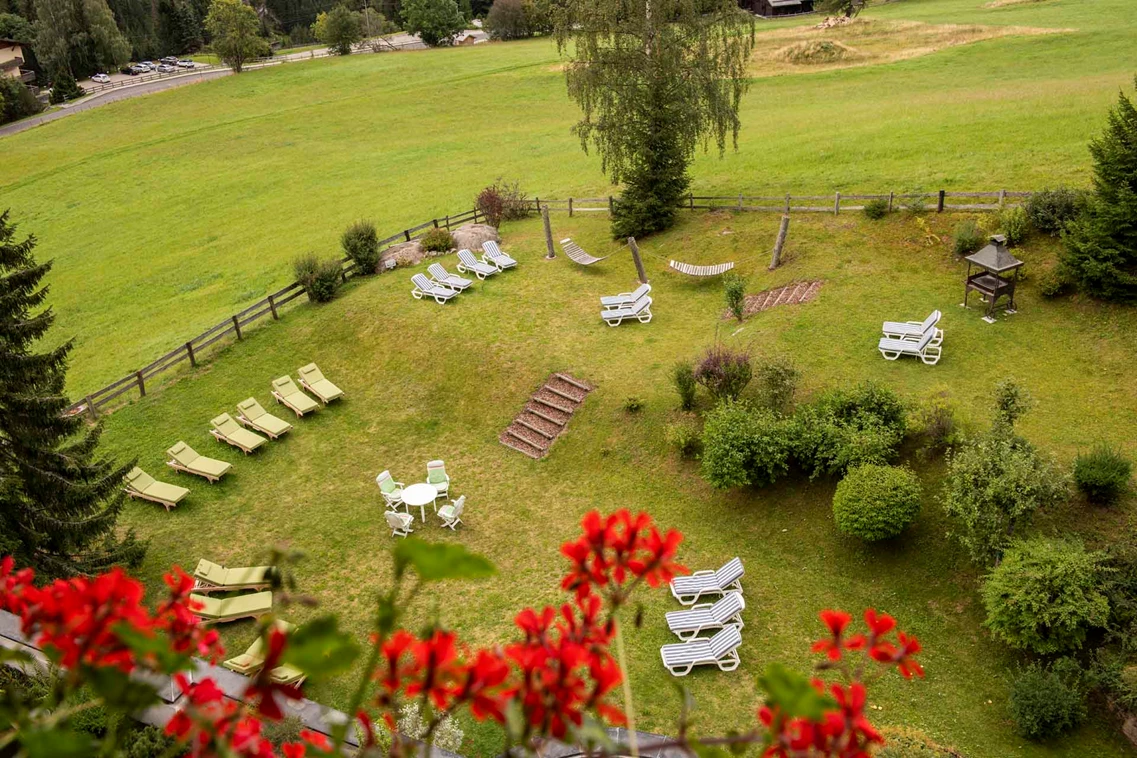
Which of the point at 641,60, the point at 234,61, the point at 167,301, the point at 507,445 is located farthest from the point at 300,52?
the point at 507,445

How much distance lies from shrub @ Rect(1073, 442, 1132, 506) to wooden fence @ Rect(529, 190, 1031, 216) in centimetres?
1226

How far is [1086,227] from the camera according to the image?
2020 cm

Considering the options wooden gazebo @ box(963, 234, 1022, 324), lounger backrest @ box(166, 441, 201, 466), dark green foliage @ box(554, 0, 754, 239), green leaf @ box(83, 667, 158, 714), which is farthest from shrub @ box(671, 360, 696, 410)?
green leaf @ box(83, 667, 158, 714)

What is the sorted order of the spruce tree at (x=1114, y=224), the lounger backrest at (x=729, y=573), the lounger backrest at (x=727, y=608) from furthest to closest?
the spruce tree at (x=1114, y=224)
the lounger backrest at (x=729, y=573)
the lounger backrest at (x=727, y=608)

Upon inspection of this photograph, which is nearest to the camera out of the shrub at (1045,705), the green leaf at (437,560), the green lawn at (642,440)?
the green leaf at (437,560)

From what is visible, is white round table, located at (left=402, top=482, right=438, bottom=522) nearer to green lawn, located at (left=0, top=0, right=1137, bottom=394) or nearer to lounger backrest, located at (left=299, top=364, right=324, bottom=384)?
lounger backrest, located at (left=299, top=364, right=324, bottom=384)

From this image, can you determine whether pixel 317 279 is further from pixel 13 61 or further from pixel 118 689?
pixel 13 61

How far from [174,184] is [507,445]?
4093 cm

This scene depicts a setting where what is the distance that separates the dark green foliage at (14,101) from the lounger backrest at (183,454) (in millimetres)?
67426

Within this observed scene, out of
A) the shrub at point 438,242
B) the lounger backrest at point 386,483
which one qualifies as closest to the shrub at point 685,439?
the lounger backrest at point 386,483

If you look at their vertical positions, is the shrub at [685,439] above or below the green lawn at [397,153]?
below

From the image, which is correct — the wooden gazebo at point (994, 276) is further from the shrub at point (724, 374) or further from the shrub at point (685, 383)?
the shrub at point (685, 383)

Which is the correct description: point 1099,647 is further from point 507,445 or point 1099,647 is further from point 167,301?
point 167,301

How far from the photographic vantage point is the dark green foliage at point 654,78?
1125 inches
